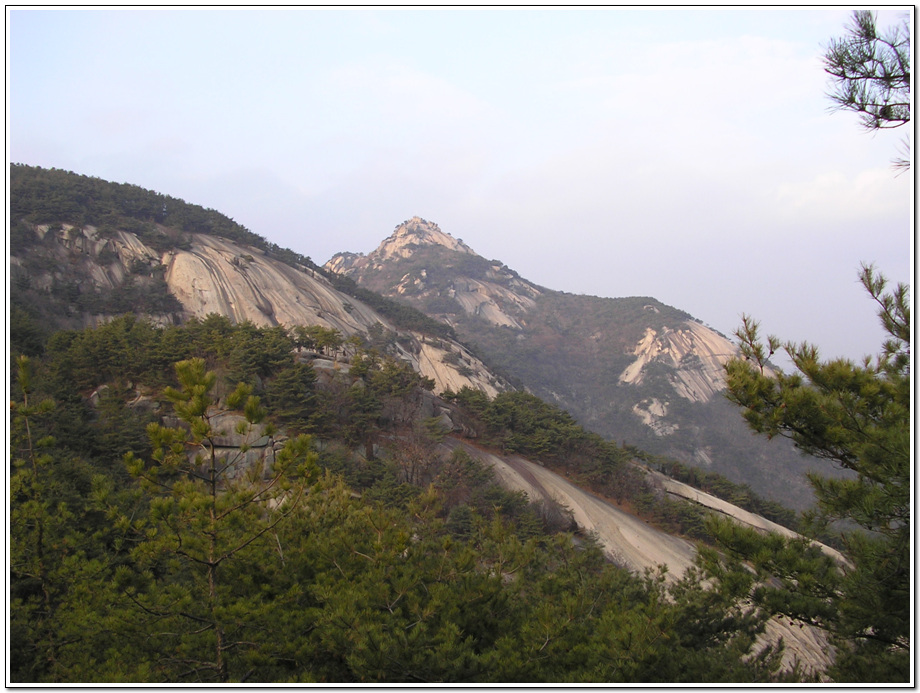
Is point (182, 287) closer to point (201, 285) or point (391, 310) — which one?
point (201, 285)

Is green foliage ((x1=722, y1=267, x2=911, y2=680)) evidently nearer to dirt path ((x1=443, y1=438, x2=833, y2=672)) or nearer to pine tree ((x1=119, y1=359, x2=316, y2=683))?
pine tree ((x1=119, y1=359, x2=316, y2=683))

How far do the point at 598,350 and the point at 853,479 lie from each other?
229ft

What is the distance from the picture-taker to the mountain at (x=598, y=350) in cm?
5009

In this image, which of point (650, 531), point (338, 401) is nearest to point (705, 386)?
point (650, 531)

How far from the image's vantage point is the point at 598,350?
73062 mm

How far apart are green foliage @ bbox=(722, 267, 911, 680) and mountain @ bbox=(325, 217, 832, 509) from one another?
35.5 meters

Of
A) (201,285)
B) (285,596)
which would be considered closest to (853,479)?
(285,596)

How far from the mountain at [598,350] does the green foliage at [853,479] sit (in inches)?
1398

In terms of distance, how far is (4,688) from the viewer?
3676 millimetres

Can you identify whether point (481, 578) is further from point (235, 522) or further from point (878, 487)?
point (878, 487)

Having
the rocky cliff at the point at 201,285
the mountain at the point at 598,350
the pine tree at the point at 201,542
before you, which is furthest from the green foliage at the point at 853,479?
the mountain at the point at 598,350

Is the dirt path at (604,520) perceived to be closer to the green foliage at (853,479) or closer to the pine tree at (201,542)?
the green foliage at (853,479)

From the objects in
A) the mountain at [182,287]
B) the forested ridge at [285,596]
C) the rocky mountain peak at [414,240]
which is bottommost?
the forested ridge at [285,596]

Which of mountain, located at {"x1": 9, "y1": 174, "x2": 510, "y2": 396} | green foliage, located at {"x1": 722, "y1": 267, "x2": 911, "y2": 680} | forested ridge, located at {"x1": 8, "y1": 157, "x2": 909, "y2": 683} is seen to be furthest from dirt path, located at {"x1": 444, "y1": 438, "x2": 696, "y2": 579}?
mountain, located at {"x1": 9, "y1": 174, "x2": 510, "y2": 396}
